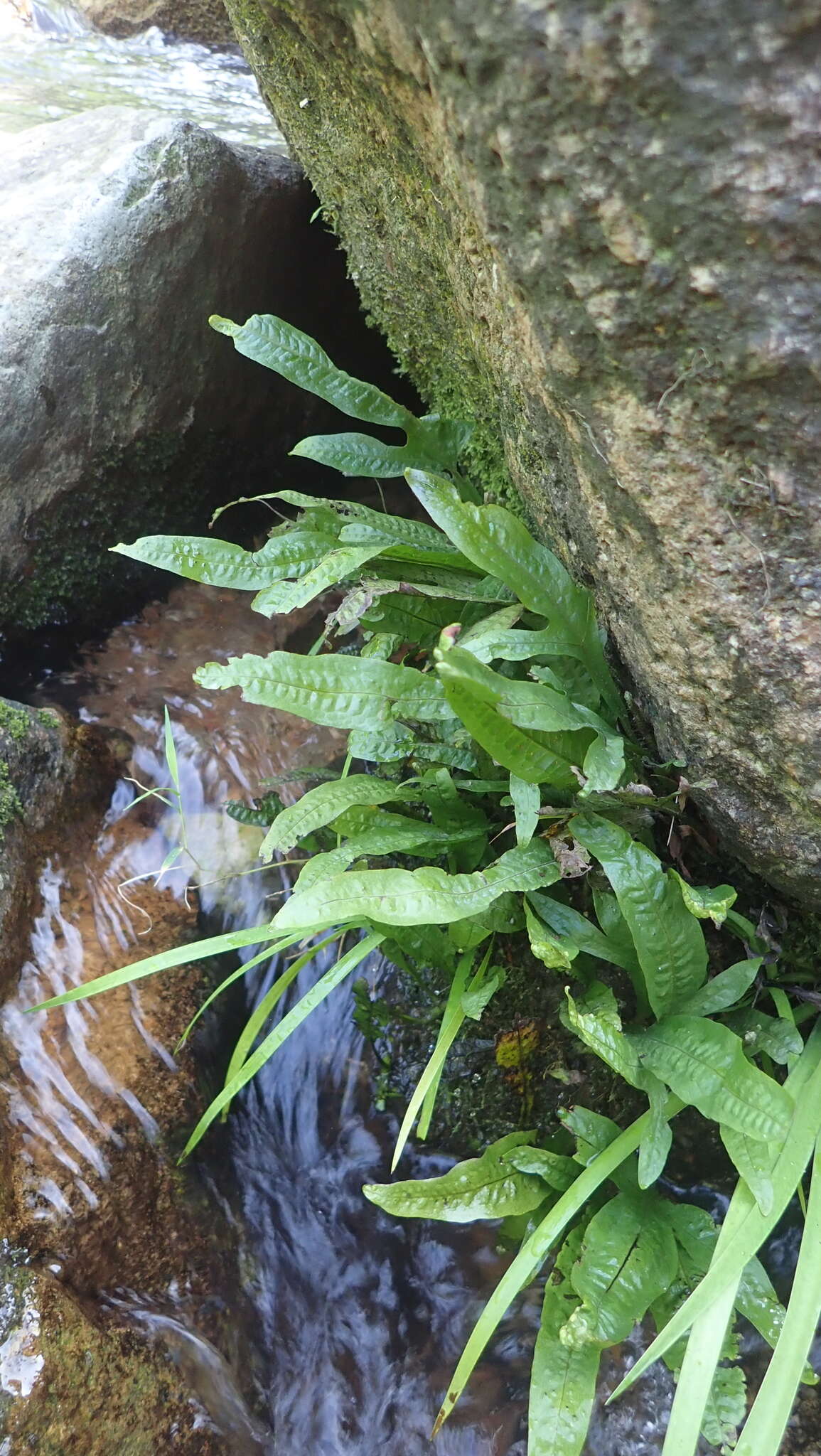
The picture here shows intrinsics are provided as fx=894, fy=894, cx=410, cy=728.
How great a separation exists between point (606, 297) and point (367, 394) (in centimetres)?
97

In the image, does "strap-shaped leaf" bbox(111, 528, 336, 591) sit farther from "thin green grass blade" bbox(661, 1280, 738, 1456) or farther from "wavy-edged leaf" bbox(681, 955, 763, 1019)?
"thin green grass blade" bbox(661, 1280, 738, 1456)

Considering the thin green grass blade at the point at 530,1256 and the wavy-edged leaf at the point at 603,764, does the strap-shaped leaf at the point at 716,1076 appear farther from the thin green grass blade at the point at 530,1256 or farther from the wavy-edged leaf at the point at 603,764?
the wavy-edged leaf at the point at 603,764

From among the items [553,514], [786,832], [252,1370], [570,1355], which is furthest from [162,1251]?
[553,514]

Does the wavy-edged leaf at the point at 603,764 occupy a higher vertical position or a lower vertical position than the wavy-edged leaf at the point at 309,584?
lower

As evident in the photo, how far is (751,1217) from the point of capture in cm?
133

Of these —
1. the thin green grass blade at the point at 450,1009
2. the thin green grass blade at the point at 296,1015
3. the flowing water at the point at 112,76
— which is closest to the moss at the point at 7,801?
the thin green grass blade at the point at 296,1015

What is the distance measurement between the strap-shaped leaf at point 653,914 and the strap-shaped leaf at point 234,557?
79 centimetres

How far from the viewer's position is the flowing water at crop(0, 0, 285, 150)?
12.7 ft

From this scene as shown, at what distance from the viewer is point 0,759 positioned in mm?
2109

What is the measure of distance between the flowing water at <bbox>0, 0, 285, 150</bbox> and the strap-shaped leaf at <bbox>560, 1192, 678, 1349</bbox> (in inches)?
156

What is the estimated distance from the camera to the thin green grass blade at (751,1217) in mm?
1265

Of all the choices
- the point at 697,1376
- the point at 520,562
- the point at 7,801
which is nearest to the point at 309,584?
the point at 520,562

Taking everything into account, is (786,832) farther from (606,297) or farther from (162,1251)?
(162,1251)

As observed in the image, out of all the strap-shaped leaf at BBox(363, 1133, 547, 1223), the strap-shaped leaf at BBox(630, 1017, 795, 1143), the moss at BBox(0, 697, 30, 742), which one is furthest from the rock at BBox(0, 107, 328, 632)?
the strap-shaped leaf at BBox(630, 1017, 795, 1143)
